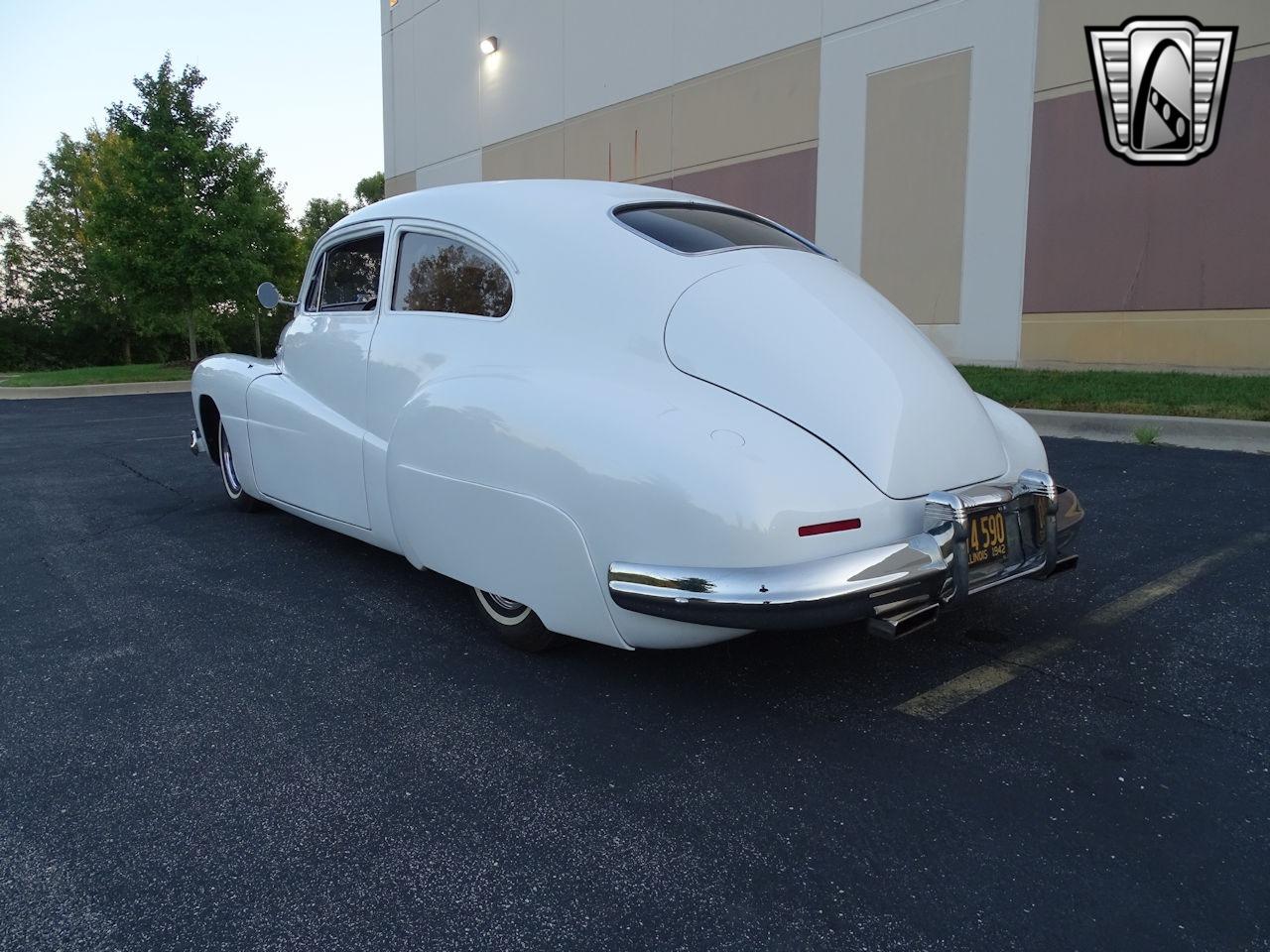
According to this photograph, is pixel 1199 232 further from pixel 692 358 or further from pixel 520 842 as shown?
pixel 520 842

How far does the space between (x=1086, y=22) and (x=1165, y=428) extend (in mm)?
6001

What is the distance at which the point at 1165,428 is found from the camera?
7547 mm

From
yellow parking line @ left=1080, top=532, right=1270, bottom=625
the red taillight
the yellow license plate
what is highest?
the red taillight

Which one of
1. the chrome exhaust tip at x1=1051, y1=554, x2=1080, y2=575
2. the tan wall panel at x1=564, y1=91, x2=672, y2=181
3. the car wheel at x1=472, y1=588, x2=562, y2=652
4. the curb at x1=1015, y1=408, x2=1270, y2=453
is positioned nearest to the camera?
the chrome exhaust tip at x1=1051, y1=554, x2=1080, y2=575

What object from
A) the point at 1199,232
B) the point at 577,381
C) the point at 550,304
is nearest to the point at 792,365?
the point at 577,381

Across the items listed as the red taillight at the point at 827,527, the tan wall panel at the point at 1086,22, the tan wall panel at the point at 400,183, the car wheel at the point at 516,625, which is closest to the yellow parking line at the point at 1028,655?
the red taillight at the point at 827,527

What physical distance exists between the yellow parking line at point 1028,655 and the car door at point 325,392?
238cm

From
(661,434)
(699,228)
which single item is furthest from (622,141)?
(661,434)

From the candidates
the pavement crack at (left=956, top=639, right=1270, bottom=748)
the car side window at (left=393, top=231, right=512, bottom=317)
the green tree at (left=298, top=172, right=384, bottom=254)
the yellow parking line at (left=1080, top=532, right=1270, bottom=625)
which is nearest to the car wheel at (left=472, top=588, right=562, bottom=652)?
the car side window at (left=393, top=231, right=512, bottom=317)

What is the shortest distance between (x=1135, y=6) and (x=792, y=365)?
10408mm

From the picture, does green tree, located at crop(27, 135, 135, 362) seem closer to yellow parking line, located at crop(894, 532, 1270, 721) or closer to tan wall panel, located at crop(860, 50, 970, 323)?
tan wall panel, located at crop(860, 50, 970, 323)

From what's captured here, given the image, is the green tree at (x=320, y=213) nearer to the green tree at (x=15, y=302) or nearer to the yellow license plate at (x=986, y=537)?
the green tree at (x=15, y=302)

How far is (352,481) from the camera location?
3836 millimetres

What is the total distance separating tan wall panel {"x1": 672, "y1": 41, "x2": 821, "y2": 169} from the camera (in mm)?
13656
